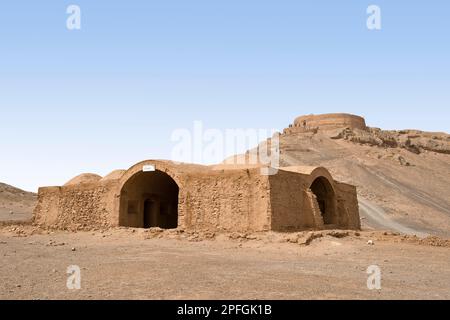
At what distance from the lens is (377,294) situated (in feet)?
22.8

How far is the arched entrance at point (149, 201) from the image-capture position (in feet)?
66.5

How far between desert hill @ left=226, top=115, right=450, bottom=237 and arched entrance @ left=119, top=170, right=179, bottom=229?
10.2m

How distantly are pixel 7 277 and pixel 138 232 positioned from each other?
30.8 ft

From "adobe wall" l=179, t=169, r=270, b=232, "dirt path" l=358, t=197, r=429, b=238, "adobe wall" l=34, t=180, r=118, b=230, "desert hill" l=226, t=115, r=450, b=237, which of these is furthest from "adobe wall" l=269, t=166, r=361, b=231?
"desert hill" l=226, t=115, r=450, b=237

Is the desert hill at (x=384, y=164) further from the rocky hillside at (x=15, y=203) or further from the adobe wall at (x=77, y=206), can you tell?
the rocky hillside at (x=15, y=203)

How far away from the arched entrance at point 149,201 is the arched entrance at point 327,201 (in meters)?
8.70

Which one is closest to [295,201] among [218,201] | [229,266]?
[218,201]

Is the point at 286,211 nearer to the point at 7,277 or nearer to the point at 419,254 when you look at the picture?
the point at 419,254

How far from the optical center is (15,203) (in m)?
45.5

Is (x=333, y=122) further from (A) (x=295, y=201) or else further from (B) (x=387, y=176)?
(A) (x=295, y=201)

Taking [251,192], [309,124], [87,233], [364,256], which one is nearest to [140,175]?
[87,233]

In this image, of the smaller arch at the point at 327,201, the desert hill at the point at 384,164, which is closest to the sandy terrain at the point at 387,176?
the desert hill at the point at 384,164

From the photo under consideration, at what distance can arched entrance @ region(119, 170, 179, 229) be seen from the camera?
66.5ft

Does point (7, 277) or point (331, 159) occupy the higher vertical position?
point (331, 159)
